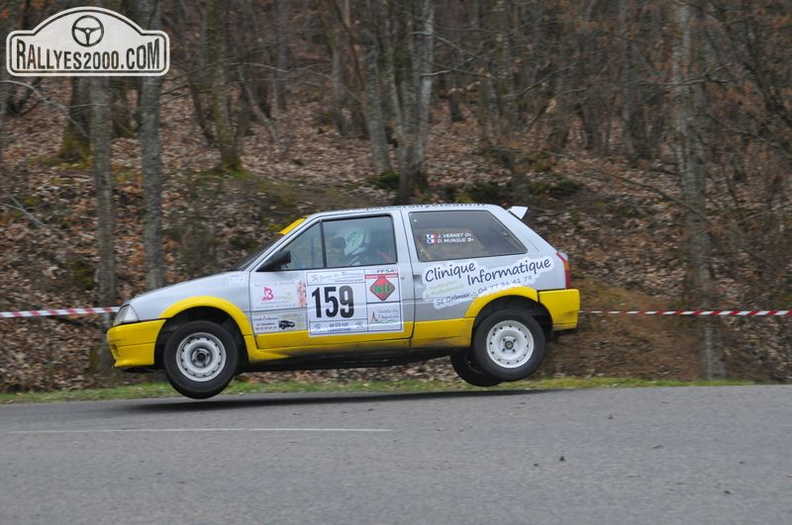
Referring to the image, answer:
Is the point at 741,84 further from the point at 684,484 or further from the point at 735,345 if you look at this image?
the point at 684,484

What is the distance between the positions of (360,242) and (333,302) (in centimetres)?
75

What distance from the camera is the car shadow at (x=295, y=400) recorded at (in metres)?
11.5

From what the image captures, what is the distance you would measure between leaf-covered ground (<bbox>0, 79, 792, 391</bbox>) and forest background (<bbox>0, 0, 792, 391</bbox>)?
5 centimetres

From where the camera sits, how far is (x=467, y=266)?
11.6m

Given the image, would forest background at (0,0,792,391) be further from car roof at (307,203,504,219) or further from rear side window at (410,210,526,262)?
rear side window at (410,210,526,262)

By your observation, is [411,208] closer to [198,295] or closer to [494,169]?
[198,295]

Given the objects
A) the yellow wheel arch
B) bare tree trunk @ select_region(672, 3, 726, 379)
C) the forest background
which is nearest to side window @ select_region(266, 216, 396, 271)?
the yellow wheel arch

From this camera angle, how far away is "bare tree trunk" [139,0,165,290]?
15.9 m

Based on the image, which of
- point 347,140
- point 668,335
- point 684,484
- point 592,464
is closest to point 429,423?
point 592,464

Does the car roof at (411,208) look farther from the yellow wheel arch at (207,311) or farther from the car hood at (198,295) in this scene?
the yellow wheel arch at (207,311)

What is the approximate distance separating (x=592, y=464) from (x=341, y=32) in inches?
1072

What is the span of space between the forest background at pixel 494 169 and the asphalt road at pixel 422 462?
701 cm

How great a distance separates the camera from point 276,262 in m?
11.3

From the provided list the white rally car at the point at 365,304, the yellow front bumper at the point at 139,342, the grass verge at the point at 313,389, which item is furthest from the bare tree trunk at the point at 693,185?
the yellow front bumper at the point at 139,342
